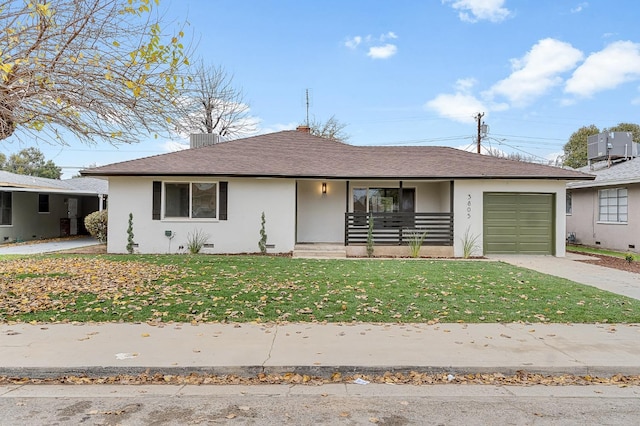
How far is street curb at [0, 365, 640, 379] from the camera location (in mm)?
4238

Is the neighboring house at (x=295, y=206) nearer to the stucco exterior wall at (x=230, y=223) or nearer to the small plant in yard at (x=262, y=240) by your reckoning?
the stucco exterior wall at (x=230, y=223)

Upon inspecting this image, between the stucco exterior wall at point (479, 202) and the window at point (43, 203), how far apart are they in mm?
19911

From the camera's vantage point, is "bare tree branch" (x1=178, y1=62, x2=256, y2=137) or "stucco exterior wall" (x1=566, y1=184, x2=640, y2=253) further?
"bare tree branch" (x1=178, y1=62, x2=256, y2=137)

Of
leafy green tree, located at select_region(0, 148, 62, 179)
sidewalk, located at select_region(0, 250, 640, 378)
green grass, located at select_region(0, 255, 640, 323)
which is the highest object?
leafy green tree, located at select_region(0, 148, 62, 179)

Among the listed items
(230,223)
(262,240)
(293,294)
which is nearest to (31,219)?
(230,223)

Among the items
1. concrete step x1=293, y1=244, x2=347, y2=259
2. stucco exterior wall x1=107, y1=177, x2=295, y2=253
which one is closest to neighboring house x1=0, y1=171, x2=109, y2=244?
stucco exterior wall x1=107, y1=177, x2=295, y2=253

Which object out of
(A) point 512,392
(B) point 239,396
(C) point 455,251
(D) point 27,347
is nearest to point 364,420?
(B) point 239,396

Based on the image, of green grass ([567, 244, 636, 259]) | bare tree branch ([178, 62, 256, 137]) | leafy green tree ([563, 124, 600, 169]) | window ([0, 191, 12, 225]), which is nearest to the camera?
green grass ([567, 244, 636, 259])

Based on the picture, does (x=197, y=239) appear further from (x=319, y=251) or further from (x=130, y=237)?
(x=319, y=251)

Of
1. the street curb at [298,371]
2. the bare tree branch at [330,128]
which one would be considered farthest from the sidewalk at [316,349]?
the bare tree branch at [330,128]

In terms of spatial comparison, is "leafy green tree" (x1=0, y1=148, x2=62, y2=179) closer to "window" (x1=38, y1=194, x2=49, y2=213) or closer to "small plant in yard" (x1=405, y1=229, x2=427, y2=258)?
"window" (x1=38, y1=194, x2=49, y2=213)

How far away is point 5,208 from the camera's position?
61.8 ft

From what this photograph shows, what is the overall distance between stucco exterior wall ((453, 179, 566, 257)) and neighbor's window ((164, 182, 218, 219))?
27.4ft

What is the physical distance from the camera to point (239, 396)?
3.87 m
